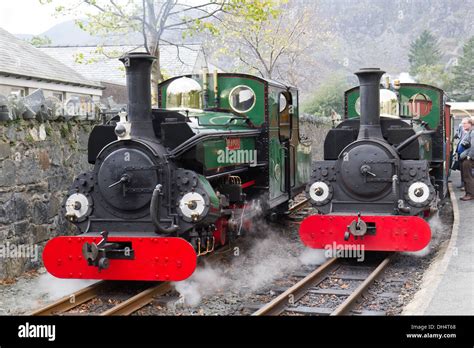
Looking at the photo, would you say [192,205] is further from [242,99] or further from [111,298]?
[242,99]

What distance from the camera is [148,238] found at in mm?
6715

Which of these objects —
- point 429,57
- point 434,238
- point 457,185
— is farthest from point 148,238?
point 429,57

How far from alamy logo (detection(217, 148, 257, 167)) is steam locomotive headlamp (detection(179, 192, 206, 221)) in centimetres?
103

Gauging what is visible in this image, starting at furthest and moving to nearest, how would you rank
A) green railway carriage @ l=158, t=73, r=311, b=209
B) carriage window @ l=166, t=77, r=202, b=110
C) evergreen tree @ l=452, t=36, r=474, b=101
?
1. evergreen tree @ l=452, t=36, r=474, b=101
2. carriage window @ l=166, t=77, r=202, b=110
3. green railway carriage @ l=158, t=73, r=311, b=209

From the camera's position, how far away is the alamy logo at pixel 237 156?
796 centimetres

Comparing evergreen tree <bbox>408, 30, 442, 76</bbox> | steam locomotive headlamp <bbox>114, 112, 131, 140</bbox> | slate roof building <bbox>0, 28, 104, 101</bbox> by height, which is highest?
evergreen tree <bbox>408, 30, 442, 76</bbox>

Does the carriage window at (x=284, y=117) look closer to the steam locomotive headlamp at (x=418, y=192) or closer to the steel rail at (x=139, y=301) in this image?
the steam locomotive headlamp at (x=418, y=192)

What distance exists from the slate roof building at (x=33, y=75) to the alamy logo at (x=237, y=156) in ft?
29.1

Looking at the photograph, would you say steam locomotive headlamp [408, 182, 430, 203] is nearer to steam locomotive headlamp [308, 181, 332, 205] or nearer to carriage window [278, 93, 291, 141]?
steam locomotive headlamp [308, 181, 332, 205]

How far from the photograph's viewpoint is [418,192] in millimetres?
8445

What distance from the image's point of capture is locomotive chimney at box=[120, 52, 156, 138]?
6.99 m
